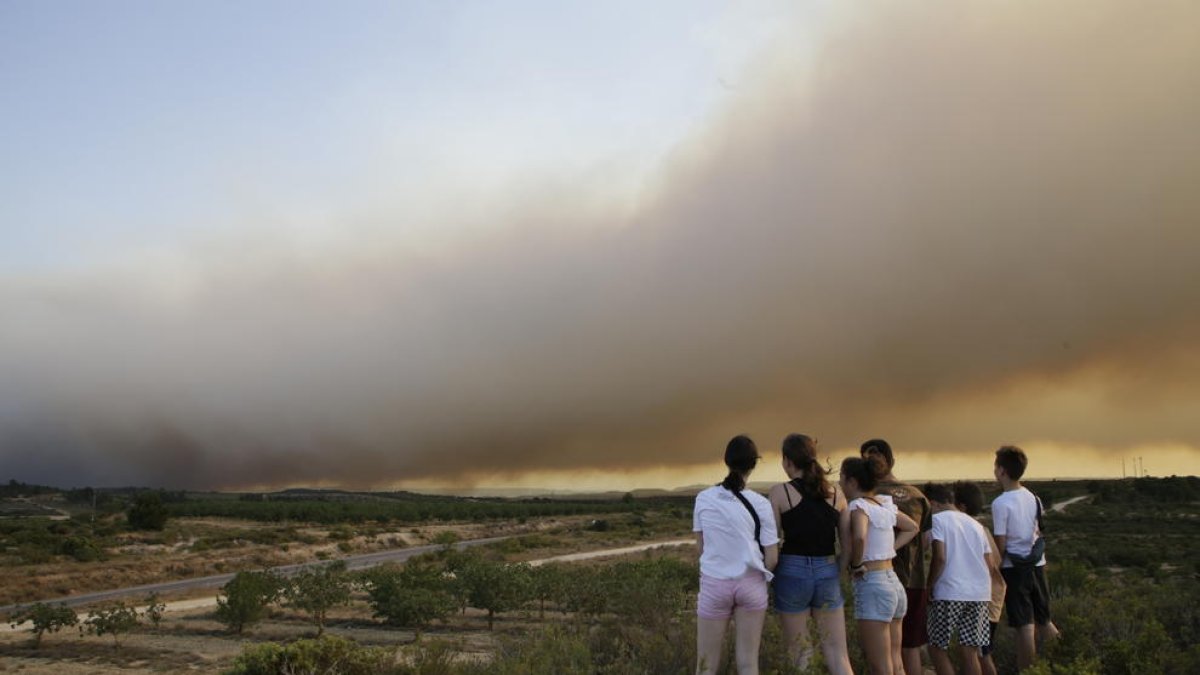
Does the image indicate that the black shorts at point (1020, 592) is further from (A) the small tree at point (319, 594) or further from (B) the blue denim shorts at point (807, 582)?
(A) the small tree at point (319, 594)

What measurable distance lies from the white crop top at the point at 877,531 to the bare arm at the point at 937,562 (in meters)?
0.86

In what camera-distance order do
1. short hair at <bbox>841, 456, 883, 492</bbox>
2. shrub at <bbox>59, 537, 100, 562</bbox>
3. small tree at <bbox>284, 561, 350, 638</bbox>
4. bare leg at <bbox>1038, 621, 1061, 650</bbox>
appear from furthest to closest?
shrub at <bbox>59, 537, 100, 562</bbox>, small tree at <bbox>284, 561, 350, 638</bbox>, bare leg at <bbox>1038, 621, 1061, 650</bbox>, short hair at <bbox>841, 456, 883, 492</bbox>

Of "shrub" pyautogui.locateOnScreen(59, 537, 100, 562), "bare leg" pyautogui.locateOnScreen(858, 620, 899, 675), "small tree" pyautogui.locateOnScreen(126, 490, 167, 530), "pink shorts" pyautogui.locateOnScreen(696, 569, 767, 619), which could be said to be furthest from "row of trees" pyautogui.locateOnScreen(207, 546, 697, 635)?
A: "small tree" pyautogui.locateOnScreen(126, 490, 167, 530)

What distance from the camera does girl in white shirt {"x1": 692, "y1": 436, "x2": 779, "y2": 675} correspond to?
19.2 ft

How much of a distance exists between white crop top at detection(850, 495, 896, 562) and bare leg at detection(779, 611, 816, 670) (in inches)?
24.9

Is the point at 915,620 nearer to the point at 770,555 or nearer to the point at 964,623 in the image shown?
the point at 964,623

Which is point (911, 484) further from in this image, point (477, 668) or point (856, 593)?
point (477, 668)

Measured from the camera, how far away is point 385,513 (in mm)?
97750

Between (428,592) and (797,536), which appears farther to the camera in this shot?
(428,592)

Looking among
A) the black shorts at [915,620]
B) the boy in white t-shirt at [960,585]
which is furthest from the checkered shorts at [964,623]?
the black shorts at [915,620]

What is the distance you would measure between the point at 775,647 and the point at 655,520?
87.6m

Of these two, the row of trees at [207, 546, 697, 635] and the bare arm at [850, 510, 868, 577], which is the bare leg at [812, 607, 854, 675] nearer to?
the bare arm at [850, 510, 868, 577]

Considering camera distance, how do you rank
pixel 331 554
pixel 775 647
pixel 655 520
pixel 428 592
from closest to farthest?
pixel 775 647 → pixel 428 592 → pixel 331 554 → pixel 655 520

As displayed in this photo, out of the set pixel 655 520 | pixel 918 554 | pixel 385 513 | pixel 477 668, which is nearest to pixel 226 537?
pixel 385 513
